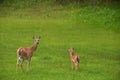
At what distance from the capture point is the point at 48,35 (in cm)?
2886

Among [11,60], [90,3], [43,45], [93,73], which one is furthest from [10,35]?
[90,3]

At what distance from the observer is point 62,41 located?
2662 centimetres

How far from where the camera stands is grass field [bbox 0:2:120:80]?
17.4 metres

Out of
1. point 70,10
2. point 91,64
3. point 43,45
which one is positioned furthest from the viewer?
point 70,10

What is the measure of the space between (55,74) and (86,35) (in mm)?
12123

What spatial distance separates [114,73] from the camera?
58.4 ft

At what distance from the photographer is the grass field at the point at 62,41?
1742 cm

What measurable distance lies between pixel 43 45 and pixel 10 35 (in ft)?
13.0

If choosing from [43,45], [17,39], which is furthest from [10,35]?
[43,45]

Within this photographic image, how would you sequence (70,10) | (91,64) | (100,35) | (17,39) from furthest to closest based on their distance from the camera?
(70,10)
(100,35)
(17,39)
(91,64)

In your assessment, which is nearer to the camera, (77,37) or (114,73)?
(114,73)

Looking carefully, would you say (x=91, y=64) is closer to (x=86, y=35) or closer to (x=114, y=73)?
(x=114, y=73)

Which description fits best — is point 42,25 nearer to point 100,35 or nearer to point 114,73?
point 100,35

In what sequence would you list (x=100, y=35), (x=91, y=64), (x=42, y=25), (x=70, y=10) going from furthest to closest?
(x=70, y=10)
(x=42, y=25)
(x=100, y=35)
(x=91, y=64)
